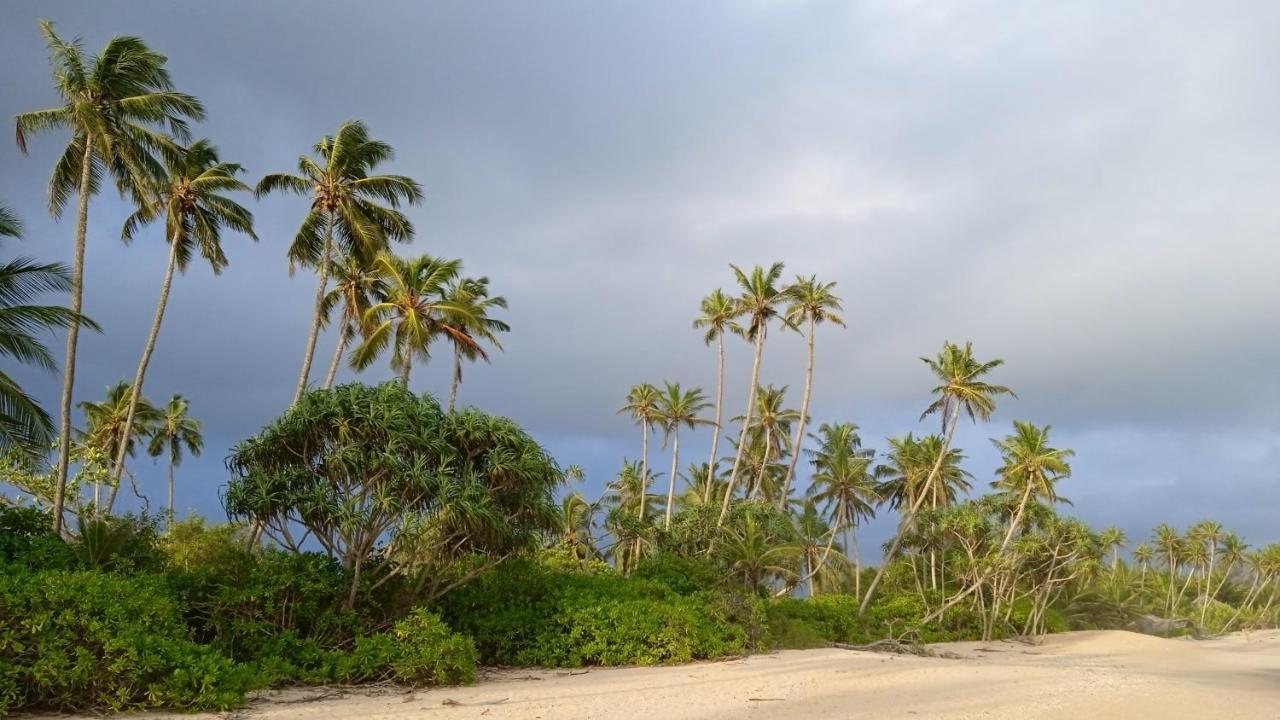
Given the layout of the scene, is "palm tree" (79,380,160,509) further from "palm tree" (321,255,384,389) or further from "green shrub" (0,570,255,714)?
"green shrub" (0,570,255,714)

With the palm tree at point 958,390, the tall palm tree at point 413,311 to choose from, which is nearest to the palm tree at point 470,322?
the tall palm tree at point 413,311

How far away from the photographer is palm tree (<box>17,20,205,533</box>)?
866 inches

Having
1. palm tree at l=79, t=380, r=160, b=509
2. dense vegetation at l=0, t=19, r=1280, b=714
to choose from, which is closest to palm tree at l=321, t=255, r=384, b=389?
dense vegetation at l=0, t=19, r=1280, b=714

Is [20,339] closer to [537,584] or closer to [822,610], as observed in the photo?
[537,584]

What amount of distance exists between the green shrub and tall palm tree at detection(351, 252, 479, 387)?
16.1m

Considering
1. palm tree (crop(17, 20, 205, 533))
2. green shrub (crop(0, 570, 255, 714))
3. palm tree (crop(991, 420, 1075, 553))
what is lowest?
green shrub (crop(0, 570, 255, 714))

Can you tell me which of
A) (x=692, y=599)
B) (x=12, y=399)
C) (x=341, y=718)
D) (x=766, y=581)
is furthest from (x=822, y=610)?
(x=12, y=399)

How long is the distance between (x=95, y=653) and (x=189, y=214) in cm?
1898

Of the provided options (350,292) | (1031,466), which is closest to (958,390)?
(1031,466)

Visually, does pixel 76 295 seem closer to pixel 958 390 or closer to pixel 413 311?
pixel 413 311

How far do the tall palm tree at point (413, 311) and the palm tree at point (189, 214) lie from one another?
4753mm

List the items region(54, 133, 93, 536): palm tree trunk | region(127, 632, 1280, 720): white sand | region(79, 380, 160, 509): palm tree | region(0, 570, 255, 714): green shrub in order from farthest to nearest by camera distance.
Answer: region(79, 380, 160, 509): palm tree, region(54, 133, 93, 536): palm tree trunk, region(127, 632, 1280, 720): white sand, region(0, 570, 255, 714): green shrub

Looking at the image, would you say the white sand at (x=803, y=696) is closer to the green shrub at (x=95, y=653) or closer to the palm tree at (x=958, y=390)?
Answer: the green shrub at (x=95, y=653)

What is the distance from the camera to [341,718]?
1029 cm
